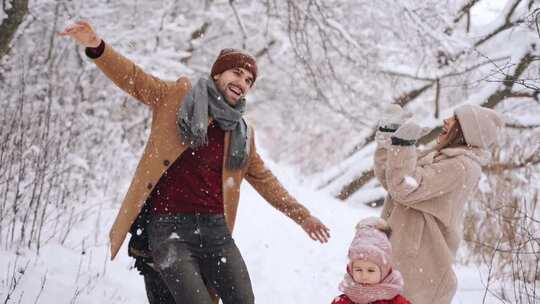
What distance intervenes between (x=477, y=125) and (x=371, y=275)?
1.24 metres

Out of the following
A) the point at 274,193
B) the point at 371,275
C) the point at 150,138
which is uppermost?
the point at 150,138

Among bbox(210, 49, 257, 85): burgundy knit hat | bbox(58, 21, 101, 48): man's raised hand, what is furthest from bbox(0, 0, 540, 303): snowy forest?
bbox(58, 21, 101, 48): man's raised hand

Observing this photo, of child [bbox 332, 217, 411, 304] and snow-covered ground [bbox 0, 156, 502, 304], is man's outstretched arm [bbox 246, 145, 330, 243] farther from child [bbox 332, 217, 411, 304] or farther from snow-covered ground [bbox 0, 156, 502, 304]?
snow-covered ground [bbox 0, 156, 502, 304]

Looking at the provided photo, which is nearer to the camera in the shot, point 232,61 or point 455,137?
point 232,61

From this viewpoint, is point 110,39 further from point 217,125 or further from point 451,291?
point 451,291

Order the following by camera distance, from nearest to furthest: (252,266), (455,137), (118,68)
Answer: (118,68), (455,137), (252,266)

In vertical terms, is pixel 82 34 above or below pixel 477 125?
above

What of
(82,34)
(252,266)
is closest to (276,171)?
(252,266)

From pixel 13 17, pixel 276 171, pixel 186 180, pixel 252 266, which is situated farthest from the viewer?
pixel 276 171

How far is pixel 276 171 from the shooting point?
10469 mm

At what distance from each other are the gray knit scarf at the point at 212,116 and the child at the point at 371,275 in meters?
0.78

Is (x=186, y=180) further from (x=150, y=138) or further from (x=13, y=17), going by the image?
(x=13, y=17)

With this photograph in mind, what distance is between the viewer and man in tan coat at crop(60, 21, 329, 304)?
92.2 inches

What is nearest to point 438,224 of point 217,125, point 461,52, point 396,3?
point 217,125
